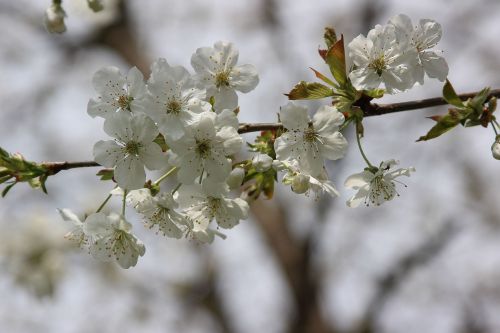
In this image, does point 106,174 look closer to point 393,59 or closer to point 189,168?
point 189,168

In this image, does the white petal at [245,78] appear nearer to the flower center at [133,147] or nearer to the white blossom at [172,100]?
the white blossom at [172,100]

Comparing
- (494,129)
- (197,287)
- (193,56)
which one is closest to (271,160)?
(193,56)

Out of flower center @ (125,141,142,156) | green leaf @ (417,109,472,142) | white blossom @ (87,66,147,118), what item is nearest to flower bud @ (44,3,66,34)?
white blossom @ (87,66,147,118)

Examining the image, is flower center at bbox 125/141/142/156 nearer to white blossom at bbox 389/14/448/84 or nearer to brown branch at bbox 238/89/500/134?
brown branch at bbox 238/89/500/134

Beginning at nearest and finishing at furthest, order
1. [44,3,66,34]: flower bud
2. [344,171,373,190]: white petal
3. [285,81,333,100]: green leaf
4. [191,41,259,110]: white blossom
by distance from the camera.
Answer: [285,81,333,100]: green leaf < [191,41,259,110]: white blossom < [344,171,373,190]: white petal < [44,3,66,34]: flower bud

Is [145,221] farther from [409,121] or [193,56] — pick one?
[409,121]

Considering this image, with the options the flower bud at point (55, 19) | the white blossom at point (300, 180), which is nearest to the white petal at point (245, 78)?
the white blossom at point (300, 180)
